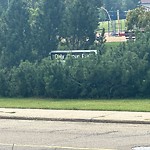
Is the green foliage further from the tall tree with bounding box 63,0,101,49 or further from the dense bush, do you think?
the dense bush

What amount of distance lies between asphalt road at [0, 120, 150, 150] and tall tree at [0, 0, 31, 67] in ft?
55.5

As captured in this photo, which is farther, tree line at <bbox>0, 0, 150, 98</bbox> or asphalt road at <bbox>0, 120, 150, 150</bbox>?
tree line at <bbox>0, 0, 150, 98</bbox>

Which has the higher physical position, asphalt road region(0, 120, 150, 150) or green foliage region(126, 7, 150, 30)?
asphalt road region(0, 120, 150, 150)

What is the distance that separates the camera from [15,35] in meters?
38.8

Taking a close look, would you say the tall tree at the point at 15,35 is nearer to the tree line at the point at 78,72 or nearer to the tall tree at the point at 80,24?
the tree line at the point at 78,72

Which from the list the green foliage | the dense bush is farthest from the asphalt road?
the green foliage

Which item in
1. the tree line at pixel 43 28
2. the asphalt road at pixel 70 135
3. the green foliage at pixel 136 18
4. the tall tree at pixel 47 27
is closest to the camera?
the asphalt road at pixel 70 135

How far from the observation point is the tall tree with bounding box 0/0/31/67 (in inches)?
1505

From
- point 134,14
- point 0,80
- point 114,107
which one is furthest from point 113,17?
point 114,107

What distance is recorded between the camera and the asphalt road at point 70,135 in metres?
14.7

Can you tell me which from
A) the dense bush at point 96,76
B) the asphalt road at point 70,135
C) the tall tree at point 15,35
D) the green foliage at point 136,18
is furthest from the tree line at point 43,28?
the green foliage at point 136,18

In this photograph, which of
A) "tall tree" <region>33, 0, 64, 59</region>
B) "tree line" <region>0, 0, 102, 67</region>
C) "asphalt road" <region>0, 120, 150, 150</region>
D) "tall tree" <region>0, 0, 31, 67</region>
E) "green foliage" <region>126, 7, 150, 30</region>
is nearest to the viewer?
"asphalt road" <region>0, 120, 150, 150</region>

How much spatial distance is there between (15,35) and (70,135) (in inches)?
877

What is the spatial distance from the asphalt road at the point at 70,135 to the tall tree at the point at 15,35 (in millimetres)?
16920
